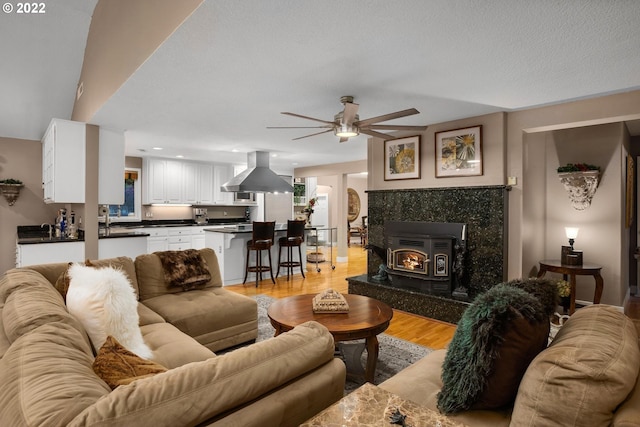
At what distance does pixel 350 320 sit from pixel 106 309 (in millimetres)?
1510

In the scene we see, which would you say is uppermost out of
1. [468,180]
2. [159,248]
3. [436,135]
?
[436,135]

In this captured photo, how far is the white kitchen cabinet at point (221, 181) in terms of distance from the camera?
26.5 feet

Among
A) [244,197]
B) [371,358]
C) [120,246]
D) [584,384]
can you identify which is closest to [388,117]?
[371,358]

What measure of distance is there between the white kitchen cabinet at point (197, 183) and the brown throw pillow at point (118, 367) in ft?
22.6

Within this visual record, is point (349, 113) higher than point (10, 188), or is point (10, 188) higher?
point (349, 113)

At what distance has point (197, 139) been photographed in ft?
17.1

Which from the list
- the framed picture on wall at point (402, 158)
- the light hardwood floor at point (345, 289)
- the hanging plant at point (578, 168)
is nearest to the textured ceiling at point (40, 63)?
the light hardwood floor at point (345, 289)

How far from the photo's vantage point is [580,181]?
4176 mm

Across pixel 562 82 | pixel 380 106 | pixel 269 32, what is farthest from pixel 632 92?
pixel 269 32

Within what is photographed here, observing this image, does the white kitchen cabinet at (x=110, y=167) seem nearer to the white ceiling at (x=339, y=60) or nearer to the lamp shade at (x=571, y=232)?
the white ceiling at (x=339, y=60)

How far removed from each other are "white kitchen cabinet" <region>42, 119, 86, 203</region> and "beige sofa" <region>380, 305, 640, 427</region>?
15.3ft

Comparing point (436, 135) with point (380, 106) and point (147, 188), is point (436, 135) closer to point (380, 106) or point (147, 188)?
point (380, 106)

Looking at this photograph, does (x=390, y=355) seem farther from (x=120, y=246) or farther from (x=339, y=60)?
(x=120, y=246)

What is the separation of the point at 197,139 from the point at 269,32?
3581 millimetres
